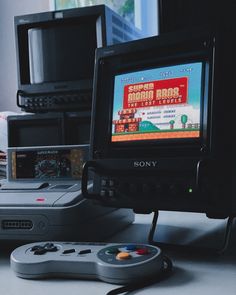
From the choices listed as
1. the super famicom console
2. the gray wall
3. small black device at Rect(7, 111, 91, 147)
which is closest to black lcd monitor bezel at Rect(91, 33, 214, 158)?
the super famicom console

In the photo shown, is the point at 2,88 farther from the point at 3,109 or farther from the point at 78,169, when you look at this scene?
the point at 78,169

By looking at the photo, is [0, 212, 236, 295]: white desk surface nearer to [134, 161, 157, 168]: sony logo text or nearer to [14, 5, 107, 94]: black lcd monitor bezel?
[134, 161, 157, 168]: sony logo text

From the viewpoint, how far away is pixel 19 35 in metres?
1.16

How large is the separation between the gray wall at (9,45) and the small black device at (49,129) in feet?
2.96

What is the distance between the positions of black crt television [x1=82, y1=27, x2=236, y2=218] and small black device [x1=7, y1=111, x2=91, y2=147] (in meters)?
0.24

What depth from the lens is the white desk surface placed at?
56 cm

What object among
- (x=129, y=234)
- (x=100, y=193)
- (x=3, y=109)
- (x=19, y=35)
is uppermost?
(x=19, y=35)

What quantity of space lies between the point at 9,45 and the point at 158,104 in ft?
4.82

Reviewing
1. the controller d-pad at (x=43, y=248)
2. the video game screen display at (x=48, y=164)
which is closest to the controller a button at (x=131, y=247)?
the controller d-pad at (x=43, y=248)

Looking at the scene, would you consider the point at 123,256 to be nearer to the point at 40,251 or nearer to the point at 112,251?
the point at 112,251

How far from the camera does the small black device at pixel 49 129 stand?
103 cm

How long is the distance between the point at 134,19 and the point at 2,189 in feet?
3.46

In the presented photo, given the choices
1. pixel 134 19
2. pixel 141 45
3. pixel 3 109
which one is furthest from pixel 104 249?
pixel 3 109

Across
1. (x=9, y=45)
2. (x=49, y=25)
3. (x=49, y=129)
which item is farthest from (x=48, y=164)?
(x=9, y=45)
